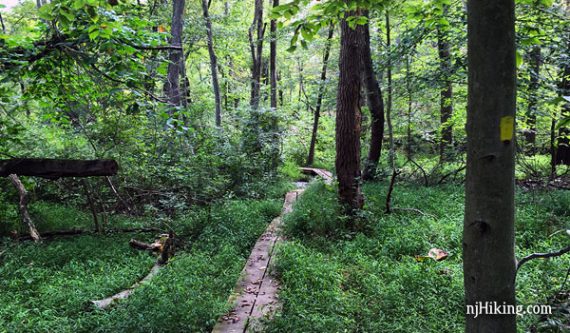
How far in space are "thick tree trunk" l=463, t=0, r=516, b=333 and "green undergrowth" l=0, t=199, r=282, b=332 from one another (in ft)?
10.1

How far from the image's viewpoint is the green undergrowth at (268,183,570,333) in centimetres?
360

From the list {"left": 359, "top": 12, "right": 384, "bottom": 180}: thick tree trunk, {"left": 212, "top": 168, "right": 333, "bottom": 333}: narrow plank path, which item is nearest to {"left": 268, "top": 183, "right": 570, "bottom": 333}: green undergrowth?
{"left": 212, "top": 168, "right": 333, "bottom": 333}: narrow plank path

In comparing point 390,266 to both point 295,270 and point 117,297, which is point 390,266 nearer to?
point 295,270

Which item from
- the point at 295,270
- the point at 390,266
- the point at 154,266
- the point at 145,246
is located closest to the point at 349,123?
the point at 390,266

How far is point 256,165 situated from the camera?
37.2 ft

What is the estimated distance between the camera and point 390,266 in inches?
198

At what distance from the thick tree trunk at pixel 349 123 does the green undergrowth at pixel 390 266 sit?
488 millimetres

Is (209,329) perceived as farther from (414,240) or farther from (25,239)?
(25,239)

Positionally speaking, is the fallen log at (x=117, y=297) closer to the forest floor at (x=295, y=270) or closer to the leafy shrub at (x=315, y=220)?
the forest floor at (x=295, y=270)

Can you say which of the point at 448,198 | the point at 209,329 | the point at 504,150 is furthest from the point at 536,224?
the point at 504,150

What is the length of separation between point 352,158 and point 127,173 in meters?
4.95

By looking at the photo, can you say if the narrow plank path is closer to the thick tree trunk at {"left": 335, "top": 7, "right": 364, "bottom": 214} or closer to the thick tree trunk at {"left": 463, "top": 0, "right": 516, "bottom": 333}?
the thick tree trunk at {"left": 335, "top": 7, "right": 364, "bottom": 214}

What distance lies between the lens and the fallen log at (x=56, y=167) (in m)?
3.82

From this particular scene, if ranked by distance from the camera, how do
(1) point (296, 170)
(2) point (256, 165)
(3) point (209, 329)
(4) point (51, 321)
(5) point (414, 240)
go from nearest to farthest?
1. (3) point (209, 329)
2. (4) point (51, 321)
3. (5) point (414, 240)
4. (2) point (256, 165)
5. (1) point (296, 170)
